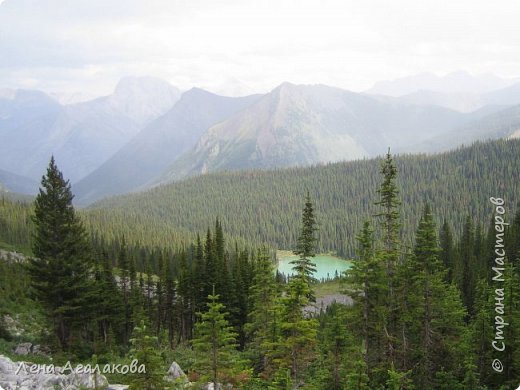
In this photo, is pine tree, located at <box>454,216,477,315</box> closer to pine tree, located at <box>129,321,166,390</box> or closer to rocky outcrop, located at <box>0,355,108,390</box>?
rocky outcrop, located at <box>0,355,108,390</box>

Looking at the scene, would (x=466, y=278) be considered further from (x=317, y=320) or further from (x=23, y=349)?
(x=23, y=349)

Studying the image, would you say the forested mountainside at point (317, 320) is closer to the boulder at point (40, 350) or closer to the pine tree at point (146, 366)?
the pine tree at point (146, 366)

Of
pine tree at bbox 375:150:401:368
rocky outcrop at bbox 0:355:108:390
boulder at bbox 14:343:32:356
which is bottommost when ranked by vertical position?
boulder at bbox 14:343:32:356

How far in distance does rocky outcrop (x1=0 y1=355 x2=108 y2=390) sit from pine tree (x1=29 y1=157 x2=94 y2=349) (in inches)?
403

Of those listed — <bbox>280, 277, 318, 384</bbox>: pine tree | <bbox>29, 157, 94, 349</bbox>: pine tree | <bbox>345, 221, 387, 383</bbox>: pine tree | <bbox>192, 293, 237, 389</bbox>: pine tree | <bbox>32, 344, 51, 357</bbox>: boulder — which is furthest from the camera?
<bbox>29, 157, 94, 349</bbox>: pine tree

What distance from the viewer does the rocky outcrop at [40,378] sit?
64.4ft

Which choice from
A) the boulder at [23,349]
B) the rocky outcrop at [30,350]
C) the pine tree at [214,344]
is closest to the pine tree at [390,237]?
the pine tree at [214,344]

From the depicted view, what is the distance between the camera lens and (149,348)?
16906 millimetres

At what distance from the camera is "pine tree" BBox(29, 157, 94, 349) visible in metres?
33.2

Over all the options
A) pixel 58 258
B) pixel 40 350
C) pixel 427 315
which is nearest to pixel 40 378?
pixel 40 350

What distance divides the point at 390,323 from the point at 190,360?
56.0 feet

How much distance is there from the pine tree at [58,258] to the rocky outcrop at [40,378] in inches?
403

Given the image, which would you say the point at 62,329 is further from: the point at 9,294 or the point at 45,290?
the point at 9,294

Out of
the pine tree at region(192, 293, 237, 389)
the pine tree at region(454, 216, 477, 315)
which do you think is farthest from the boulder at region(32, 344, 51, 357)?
the pine tree at region(454, 216, 477, 315)
